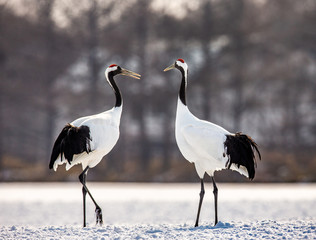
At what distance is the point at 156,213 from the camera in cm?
1038

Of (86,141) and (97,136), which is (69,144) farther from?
(97,136)

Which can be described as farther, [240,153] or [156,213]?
[156,213]

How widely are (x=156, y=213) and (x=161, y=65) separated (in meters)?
13.6

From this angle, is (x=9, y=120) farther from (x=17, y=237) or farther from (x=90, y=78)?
(x=17, y=237)

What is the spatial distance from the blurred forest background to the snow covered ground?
6239 mm

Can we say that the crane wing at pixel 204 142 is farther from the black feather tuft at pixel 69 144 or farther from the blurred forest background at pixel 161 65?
the blurred forest background at pixel 161 65

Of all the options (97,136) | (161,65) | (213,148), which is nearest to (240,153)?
(213,148)

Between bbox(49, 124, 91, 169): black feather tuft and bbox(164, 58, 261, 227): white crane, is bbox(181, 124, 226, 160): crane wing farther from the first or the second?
bbox(49, 124, 91, 169): black feather tuft

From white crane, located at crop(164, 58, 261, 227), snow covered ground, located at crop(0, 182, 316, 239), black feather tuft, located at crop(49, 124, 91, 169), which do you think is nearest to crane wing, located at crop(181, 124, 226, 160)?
white crane, located at crop(164, 58, 261, 227)

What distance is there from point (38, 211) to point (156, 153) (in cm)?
1558

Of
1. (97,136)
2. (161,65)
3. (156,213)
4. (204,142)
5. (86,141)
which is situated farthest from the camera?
(161,65)

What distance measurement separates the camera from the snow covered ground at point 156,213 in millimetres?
6668

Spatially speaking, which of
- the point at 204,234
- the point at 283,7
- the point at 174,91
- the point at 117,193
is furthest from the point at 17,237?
the point at 283,7

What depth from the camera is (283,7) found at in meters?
24.9
